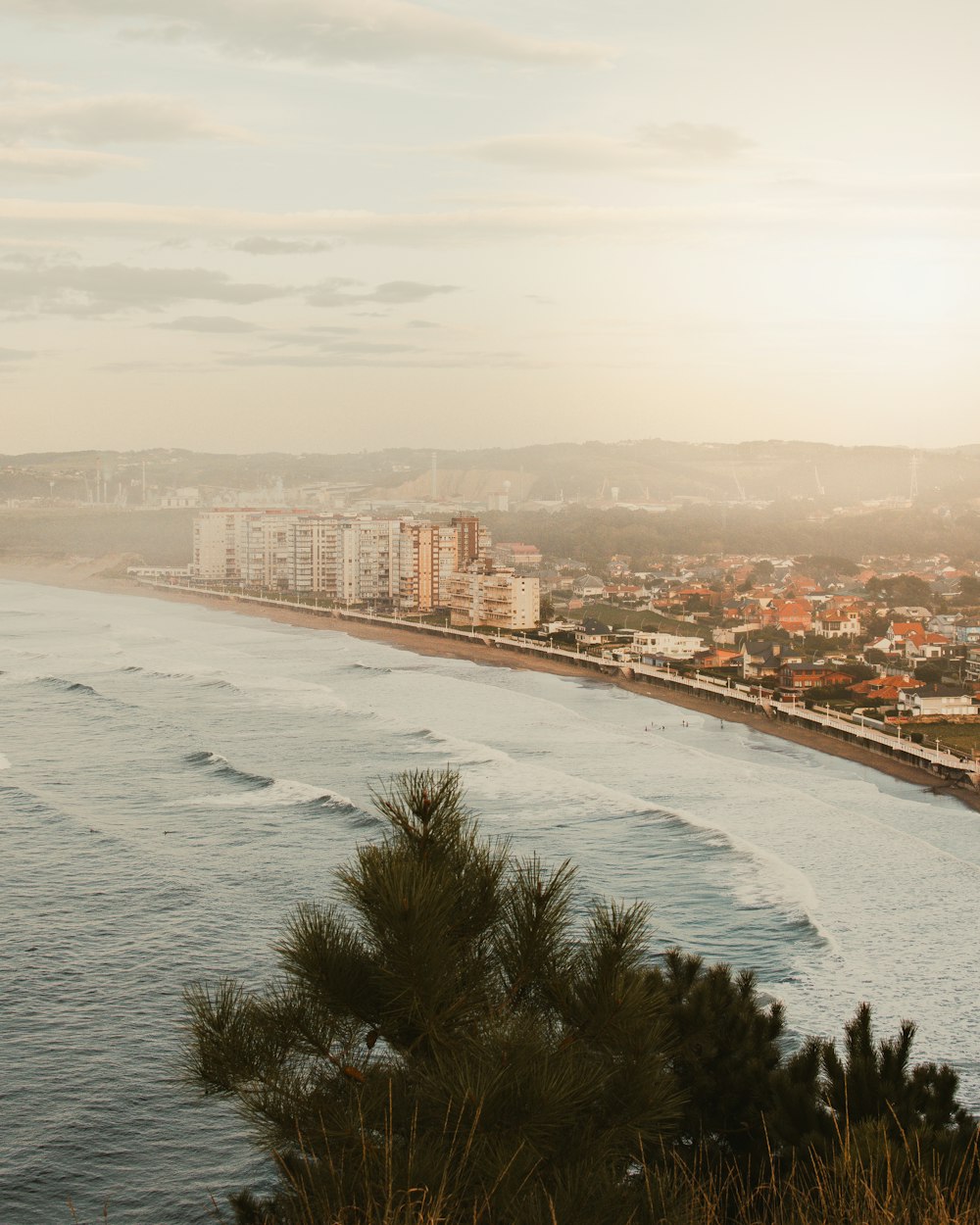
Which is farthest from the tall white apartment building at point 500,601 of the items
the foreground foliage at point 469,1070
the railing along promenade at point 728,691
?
the foreground foliage at point 469,1070

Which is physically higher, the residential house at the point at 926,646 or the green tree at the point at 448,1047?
the green tree at the point at 448,1047

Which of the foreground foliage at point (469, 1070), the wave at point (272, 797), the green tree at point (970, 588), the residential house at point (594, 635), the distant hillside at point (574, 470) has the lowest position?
the residential house at point (594, 635)

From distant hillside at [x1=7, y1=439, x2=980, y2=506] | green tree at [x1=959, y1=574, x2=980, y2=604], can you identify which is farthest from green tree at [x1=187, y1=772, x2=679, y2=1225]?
distant hillside at [x1=7, y1=439, x2=980, y2=506]

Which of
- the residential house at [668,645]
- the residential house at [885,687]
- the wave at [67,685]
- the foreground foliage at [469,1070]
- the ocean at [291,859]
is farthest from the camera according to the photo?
the residential house at [668,645]

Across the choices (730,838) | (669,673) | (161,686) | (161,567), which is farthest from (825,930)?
(161,567)

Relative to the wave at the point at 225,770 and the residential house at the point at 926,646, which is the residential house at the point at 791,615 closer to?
the residential house at the point at 926,646

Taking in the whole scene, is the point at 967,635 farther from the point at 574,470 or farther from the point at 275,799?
the point at 574,470
